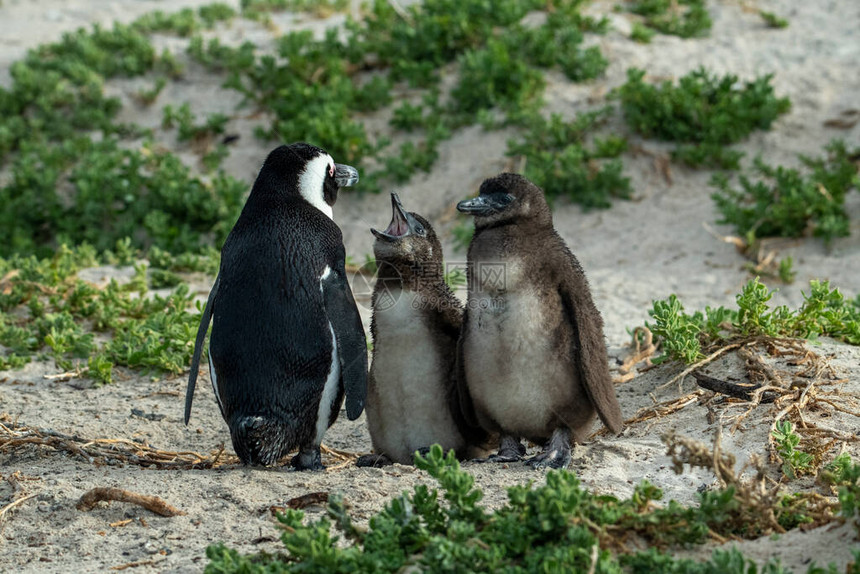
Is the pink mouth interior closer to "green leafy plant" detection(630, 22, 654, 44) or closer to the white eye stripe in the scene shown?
the white eye stripe

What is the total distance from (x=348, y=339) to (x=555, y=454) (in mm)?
827

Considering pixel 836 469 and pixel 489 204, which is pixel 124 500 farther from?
pixel 836 469

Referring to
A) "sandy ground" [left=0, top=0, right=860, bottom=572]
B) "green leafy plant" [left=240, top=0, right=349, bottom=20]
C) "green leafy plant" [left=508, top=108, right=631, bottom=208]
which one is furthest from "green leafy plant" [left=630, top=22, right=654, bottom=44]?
"green leafy plant" [left=240, top=0, right=349, bottom=20]

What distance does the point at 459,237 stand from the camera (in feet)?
21.7

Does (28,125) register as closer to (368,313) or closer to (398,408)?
(368,313)

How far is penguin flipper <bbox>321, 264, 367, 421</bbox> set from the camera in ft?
12.1

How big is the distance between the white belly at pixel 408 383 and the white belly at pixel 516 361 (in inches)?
9.9

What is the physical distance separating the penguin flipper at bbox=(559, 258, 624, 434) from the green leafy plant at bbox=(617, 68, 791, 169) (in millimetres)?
3710

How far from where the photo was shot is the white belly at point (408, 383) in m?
3.76

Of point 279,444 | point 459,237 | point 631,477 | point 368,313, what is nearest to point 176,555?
point 279,444

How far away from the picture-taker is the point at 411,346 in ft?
12.4

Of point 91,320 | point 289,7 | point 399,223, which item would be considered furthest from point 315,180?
point 289,7

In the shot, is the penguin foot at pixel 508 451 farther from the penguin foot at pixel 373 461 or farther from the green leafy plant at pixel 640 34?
the green leafy plant at pixel 640 34


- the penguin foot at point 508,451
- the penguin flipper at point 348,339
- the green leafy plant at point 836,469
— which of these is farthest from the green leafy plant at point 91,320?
the green leafy plant at point 836,469
